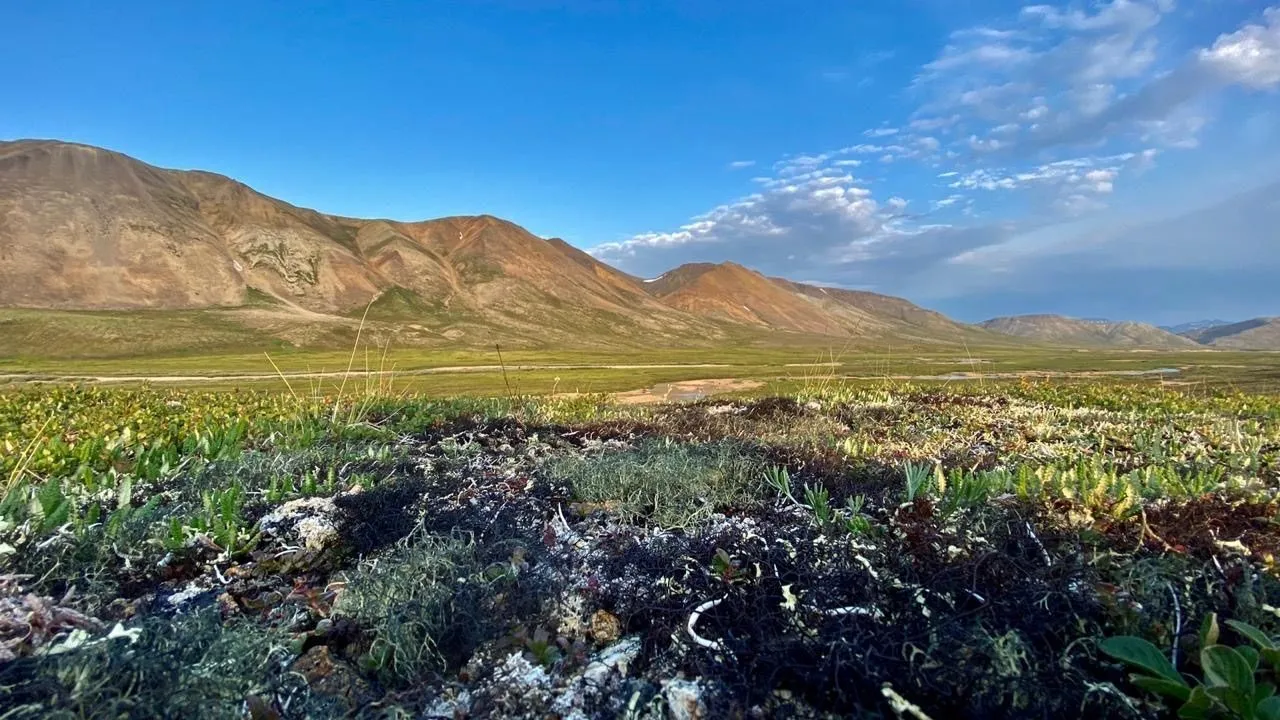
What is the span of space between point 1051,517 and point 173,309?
177 metres

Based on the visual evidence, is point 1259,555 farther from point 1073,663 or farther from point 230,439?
point 230,439

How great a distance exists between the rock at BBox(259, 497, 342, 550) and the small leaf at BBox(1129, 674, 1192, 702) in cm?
349

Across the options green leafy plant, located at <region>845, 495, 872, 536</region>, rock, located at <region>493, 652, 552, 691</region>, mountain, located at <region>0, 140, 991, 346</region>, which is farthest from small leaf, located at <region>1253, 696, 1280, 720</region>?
mountain, located at <region>0, 140, 991, 346</region>

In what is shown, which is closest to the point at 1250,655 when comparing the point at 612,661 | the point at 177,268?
the point at 612,661

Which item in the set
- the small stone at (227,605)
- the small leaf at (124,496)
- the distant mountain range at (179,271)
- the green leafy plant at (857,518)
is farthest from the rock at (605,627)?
the distant mountain range at (179,271)

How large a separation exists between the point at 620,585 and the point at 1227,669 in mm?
2027

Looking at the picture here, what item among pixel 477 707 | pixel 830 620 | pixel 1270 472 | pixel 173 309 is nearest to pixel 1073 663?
pixel 830 620

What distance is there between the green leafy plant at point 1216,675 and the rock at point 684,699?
129cm

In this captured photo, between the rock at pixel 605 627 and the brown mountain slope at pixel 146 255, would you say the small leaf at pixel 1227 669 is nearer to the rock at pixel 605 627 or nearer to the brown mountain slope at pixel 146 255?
the rock at pixel 605 627

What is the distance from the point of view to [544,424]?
26.1 ft

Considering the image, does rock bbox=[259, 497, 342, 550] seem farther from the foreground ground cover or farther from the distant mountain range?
the distant mountain range

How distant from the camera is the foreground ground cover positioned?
7.04ft

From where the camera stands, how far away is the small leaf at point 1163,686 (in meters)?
1.95

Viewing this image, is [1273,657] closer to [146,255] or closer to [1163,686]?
[1163,686]
